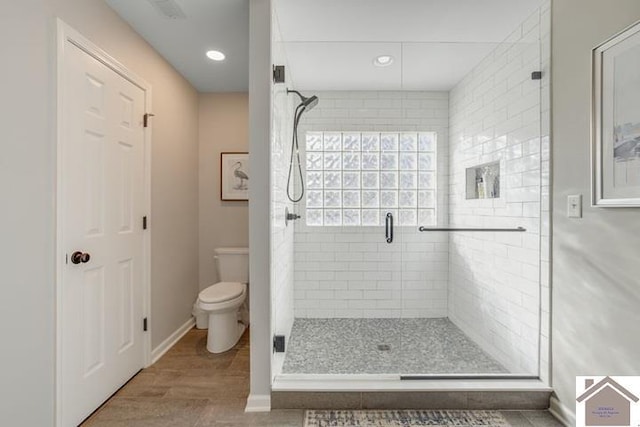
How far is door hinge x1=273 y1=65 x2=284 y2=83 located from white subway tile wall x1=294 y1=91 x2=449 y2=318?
0.62 metres

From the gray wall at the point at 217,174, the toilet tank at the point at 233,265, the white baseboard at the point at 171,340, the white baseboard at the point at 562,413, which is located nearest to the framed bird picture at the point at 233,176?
the gray wall at the point at 217,174

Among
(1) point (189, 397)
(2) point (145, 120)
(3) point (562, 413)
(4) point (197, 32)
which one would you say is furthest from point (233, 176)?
(3) point (562, 413)

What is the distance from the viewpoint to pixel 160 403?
6.03 feet

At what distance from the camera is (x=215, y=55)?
2.44m

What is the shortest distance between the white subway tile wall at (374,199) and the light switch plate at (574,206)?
2.71 ft

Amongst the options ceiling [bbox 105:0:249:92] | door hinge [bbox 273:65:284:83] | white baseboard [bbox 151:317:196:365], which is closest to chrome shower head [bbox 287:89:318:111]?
door hinge [bbox 273:65:284:83]

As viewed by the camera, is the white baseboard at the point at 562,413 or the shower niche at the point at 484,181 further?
the shower niche at the point at 484,181

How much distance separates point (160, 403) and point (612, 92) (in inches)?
112

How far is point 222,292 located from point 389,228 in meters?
1.48

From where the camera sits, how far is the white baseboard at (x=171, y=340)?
2.37 m

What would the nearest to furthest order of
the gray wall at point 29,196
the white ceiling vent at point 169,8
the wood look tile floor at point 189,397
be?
the gray wall at point 29,196 < the wood look tile floor at point 189,397 < the white ceiling vent at point 169,8

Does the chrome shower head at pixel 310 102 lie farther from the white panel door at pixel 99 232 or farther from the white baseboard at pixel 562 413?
the white baseboard at pixel 562 413

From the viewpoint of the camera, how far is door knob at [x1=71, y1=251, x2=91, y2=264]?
161cm

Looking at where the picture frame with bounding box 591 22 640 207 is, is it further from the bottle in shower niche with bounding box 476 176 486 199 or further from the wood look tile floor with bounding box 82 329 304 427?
the wood look tile floor with bounding box 82 329 304 427
